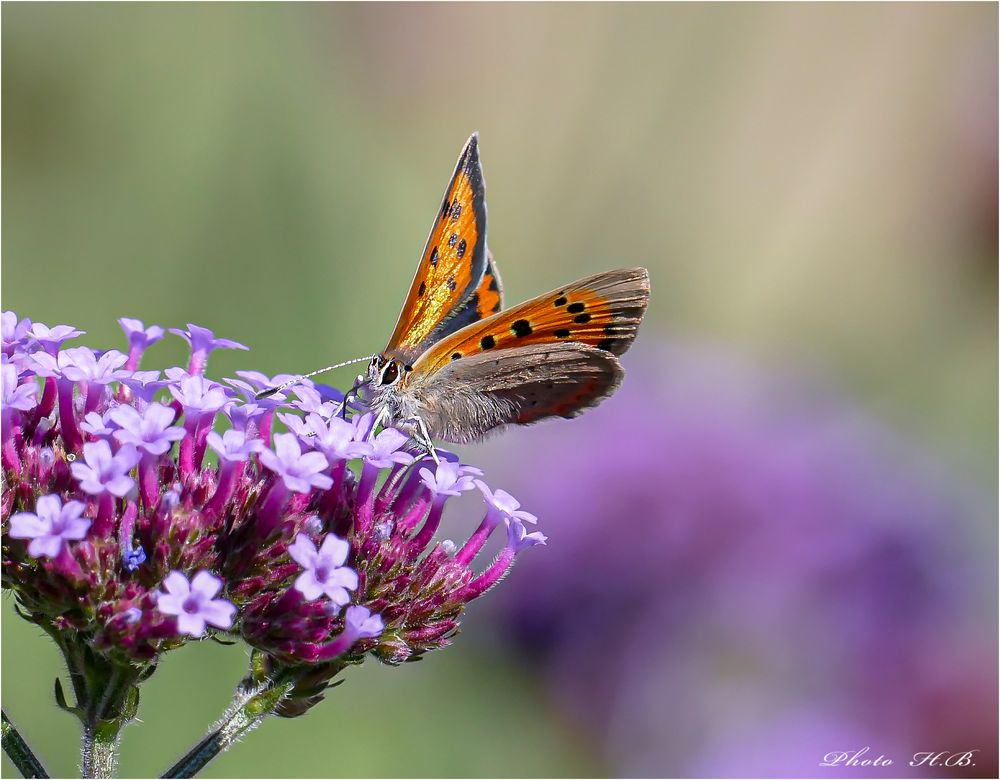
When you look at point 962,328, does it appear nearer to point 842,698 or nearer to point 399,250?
point 842,698

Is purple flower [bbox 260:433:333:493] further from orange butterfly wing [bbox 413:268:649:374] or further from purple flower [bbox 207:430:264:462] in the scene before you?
orange butterfly wing [bbox 413:268:649:374]

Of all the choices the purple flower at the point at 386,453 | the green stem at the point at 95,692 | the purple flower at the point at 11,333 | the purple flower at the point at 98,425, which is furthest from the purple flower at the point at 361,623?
the purple flower at the point at 11,333

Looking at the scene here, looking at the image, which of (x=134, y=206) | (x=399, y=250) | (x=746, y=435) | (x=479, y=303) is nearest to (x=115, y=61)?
(x=134, y=206)

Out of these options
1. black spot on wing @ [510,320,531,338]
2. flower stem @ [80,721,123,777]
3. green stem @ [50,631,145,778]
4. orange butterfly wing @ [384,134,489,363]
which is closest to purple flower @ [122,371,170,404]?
green stem @ [50,631,145,778]

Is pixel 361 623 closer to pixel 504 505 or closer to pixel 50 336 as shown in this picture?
pixel 504 505

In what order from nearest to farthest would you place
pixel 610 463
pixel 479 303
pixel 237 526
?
pixel 237 526 → pixel 479 303 → pixel 610 463

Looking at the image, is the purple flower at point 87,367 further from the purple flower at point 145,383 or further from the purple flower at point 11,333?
the purple flower at point 11,333

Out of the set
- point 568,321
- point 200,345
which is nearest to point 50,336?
point 200,345

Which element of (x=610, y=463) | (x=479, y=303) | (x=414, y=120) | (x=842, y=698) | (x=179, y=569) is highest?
(x=414, y=120)
